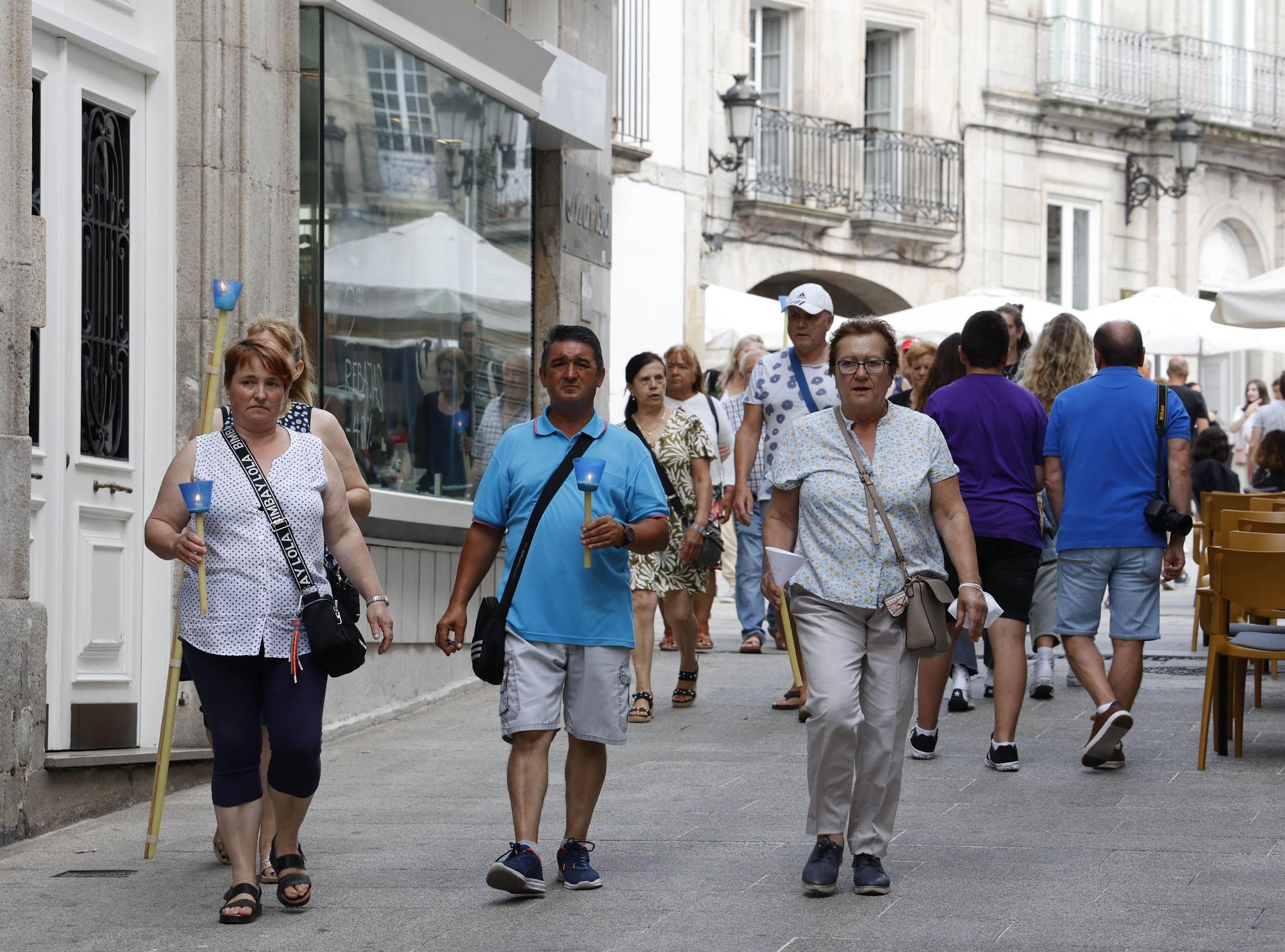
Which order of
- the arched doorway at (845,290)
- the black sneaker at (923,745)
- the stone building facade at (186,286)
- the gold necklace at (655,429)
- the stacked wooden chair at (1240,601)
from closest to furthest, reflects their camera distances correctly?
1. the stone building facade at (186,286)
2. the stacked wooden chair at (1240,601)
3. the black sneaker at (923,745)
4. the gold necklace at (655,429)
5. the arched doorway at (845,290)

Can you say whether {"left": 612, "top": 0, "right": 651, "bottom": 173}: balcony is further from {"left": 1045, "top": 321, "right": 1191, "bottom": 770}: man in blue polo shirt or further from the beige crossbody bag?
the beige crossbody bag

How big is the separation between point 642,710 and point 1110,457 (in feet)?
8.86

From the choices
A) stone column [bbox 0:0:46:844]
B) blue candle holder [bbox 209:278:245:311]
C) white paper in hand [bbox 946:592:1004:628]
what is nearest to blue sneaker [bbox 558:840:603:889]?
white paper in hand [bbox 946:592:1004:628]

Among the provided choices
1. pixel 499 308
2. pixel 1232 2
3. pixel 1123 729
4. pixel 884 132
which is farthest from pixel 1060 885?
pixel 1232 2

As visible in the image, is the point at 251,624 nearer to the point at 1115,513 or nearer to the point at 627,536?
the point at 627,536

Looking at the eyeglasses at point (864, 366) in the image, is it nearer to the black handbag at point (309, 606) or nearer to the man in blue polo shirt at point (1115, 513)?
the black handbag at point (309, 606)

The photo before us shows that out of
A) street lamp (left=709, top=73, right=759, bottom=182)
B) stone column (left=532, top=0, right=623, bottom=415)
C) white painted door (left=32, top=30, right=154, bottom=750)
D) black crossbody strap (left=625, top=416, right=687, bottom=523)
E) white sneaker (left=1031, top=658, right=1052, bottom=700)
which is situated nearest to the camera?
white painted door (left=32, top=30, right=154, bottom=750)

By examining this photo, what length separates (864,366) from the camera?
253 inches

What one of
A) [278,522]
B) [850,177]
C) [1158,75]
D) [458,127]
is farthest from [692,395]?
[1158,75]

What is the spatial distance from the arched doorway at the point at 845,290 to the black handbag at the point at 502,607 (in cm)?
1970

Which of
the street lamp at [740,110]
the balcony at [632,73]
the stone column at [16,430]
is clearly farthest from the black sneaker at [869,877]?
the street lamp at [740,110]

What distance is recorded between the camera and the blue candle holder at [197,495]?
5918mm

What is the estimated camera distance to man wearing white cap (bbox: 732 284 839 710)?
32.4ft

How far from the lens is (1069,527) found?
884 cm
